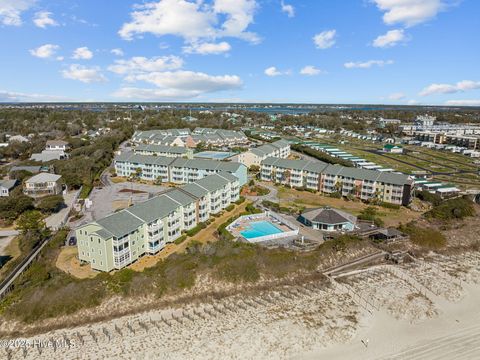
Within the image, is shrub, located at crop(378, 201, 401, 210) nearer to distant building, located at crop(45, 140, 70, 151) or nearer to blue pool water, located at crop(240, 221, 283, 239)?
blue pool water, located at crop(240, 221, 283, 239)

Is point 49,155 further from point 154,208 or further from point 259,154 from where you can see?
point 154,208

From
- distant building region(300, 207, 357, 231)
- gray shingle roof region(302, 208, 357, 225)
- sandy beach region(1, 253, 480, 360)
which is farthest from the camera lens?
gray shingle roof region(302, 208, 357, 225)

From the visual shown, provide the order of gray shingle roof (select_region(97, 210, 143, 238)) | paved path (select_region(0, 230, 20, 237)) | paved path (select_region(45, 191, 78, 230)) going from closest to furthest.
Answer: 1. gray shingle roof (select_region(97, 210, 143, 238))
2. paved path (select_region(0, 230, 20, 237))
3. paved path (select_region(45, 191, 78, 230))

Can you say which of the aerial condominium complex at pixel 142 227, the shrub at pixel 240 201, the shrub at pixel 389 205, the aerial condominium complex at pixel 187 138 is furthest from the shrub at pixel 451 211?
the aerial condominium complex at pixel 187 138

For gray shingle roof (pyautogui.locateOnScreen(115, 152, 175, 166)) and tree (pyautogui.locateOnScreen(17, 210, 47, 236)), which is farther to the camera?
gray shingle roof (pyautogui.locateOnScreen(115, 152, 175, 166))

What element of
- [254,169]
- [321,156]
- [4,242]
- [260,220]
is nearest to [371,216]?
[260,220]

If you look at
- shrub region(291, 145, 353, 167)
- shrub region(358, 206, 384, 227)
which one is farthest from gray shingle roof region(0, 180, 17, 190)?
shrub region(291, 145, 353, 167)

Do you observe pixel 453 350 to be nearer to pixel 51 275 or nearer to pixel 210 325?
pixel 210 325

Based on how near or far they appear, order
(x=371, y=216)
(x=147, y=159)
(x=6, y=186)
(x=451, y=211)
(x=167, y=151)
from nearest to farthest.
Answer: (x=371, y=216)
(x=451, y=211)
(x=6, y=186)
(x=147, y=159)
(x=167, y=151)
